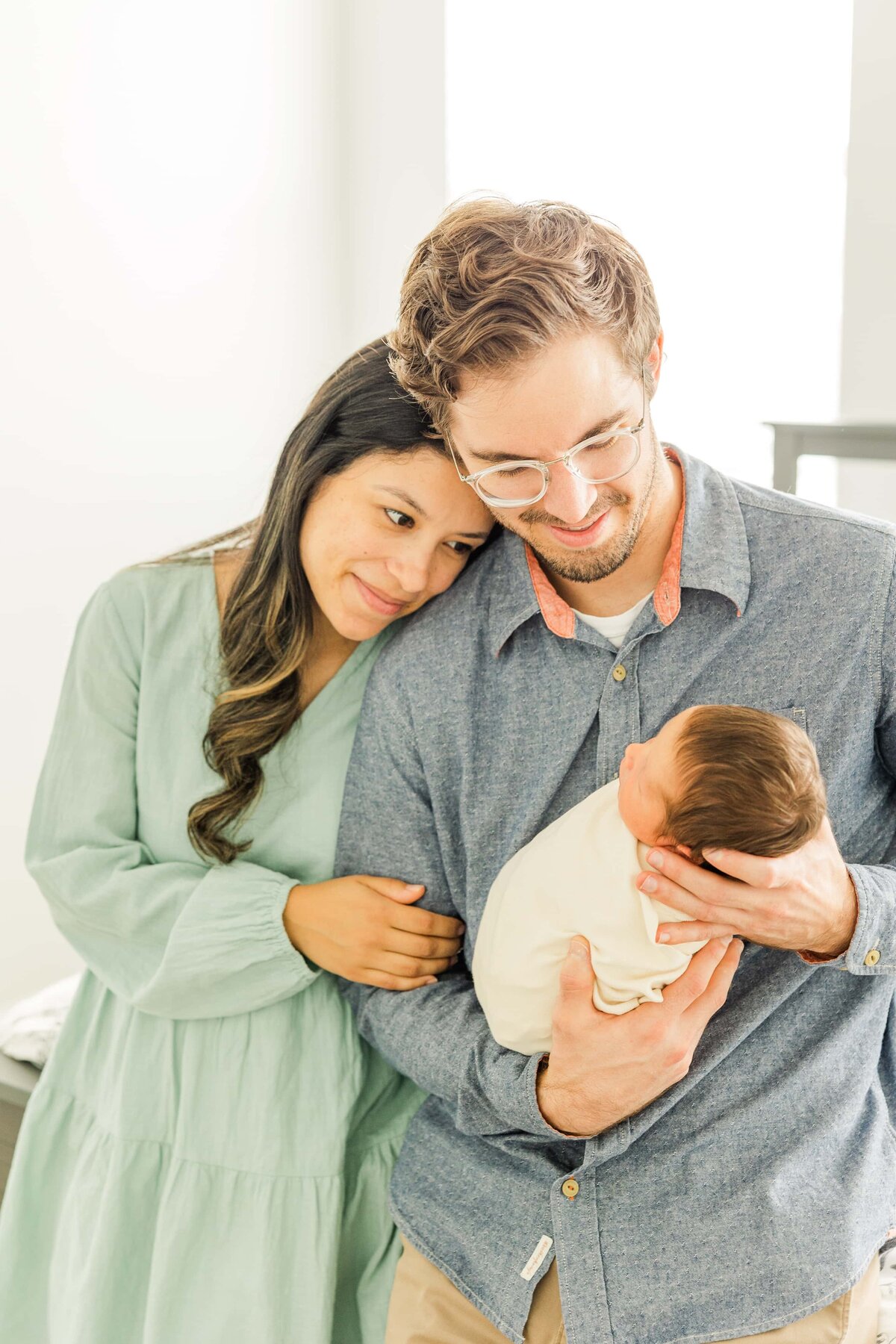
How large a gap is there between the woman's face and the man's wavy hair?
89mm

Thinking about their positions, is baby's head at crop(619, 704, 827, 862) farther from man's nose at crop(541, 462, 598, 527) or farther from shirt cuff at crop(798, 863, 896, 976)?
man's nose at crop(541, 462, 598, 527)

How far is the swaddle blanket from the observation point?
6.56ft

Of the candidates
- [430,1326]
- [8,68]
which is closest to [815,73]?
[8,68]

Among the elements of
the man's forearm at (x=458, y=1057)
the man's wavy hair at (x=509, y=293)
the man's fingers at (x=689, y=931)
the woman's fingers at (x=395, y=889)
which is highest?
the man's wavy hair at (x=509, y=293)

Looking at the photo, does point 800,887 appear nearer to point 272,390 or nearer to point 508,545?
point 508,545

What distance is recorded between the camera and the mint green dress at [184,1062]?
1.61 m

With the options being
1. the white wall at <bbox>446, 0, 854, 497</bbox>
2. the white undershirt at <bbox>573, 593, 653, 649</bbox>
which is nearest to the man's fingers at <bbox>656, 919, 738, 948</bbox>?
the white undershirt at <bbox>573, 593, 653, 649</bbox>

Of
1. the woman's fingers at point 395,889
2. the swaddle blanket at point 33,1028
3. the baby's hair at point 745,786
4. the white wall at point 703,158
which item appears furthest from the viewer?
the white wall at point 703,158

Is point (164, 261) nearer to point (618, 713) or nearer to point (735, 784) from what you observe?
point (618, 713)

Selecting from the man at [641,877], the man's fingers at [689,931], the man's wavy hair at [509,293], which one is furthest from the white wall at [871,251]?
the man's fingers at [689,931]

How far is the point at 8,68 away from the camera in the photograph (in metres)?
2.57

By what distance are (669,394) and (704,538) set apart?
2.39 meters

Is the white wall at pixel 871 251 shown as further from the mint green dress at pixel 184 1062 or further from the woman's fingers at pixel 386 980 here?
the woman's fingers at pixel 386 980

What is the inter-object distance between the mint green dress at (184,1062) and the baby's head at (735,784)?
618 millimetres
